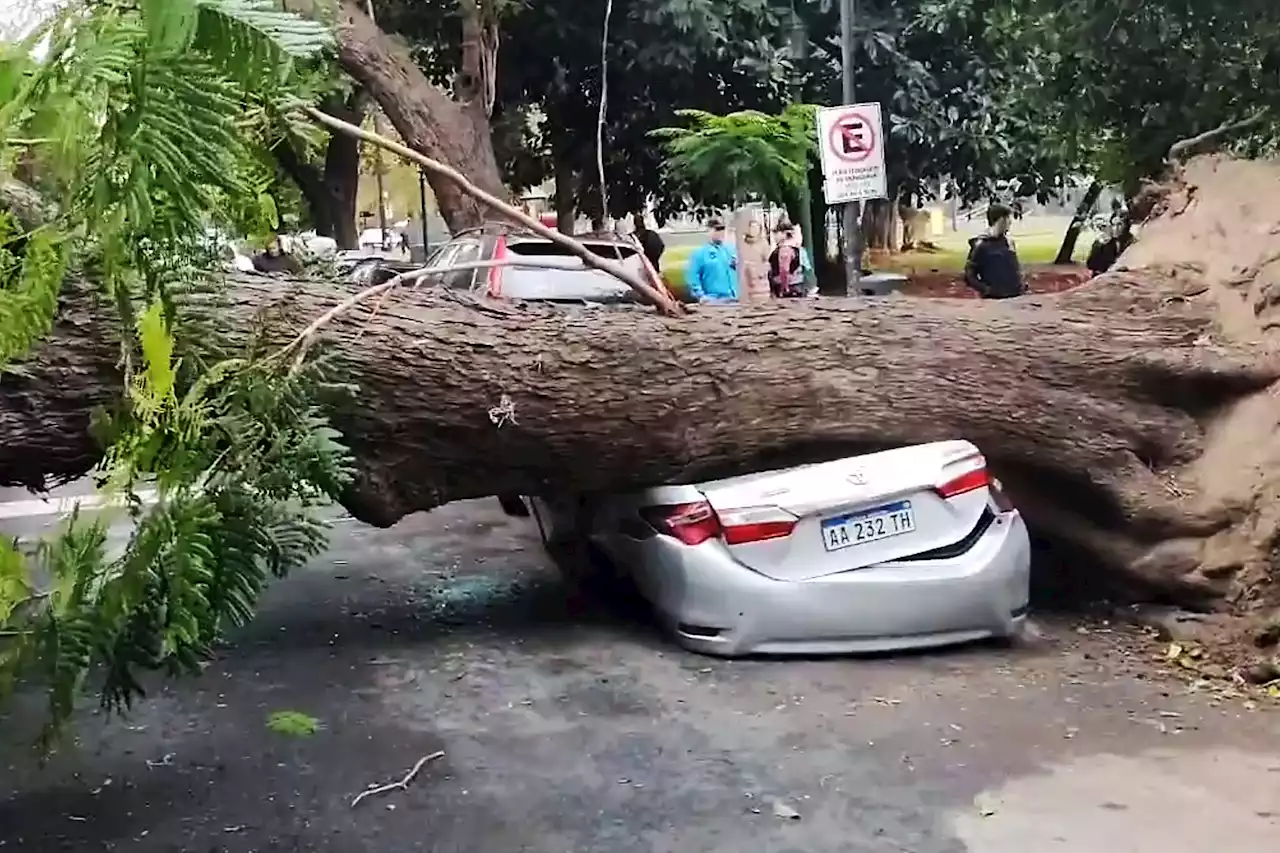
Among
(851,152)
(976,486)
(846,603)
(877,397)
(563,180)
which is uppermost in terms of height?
(563,180)

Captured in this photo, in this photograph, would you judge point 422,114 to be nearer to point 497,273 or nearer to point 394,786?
point 497,273

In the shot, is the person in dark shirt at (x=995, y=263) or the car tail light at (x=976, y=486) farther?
the person in dark shirt at (x=995, y=263)

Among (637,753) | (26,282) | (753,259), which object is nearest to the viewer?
(26,282)

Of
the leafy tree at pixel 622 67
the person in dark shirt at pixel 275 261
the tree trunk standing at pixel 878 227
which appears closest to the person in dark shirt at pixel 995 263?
the leafy tree at pixel 622 67

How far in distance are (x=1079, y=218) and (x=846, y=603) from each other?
18.0 metres

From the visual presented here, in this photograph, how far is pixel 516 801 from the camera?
451 centimetres

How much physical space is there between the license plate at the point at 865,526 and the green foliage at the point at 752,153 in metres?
7.77

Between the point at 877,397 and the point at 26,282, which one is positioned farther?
the point at 877,397

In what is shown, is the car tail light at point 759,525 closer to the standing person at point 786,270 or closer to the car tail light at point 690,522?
the car tail light at point 690,522

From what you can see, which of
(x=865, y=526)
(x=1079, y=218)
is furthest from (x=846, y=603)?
(x=1079, y=218)

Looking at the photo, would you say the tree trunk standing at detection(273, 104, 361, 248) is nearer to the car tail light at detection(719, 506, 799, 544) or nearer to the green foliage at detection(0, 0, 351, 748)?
the car tail light at detection(719, 506, 799, 544)

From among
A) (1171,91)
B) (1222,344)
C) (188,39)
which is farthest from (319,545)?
(1171,91)

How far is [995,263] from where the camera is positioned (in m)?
12.6

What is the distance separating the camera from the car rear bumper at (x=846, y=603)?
5895mm
